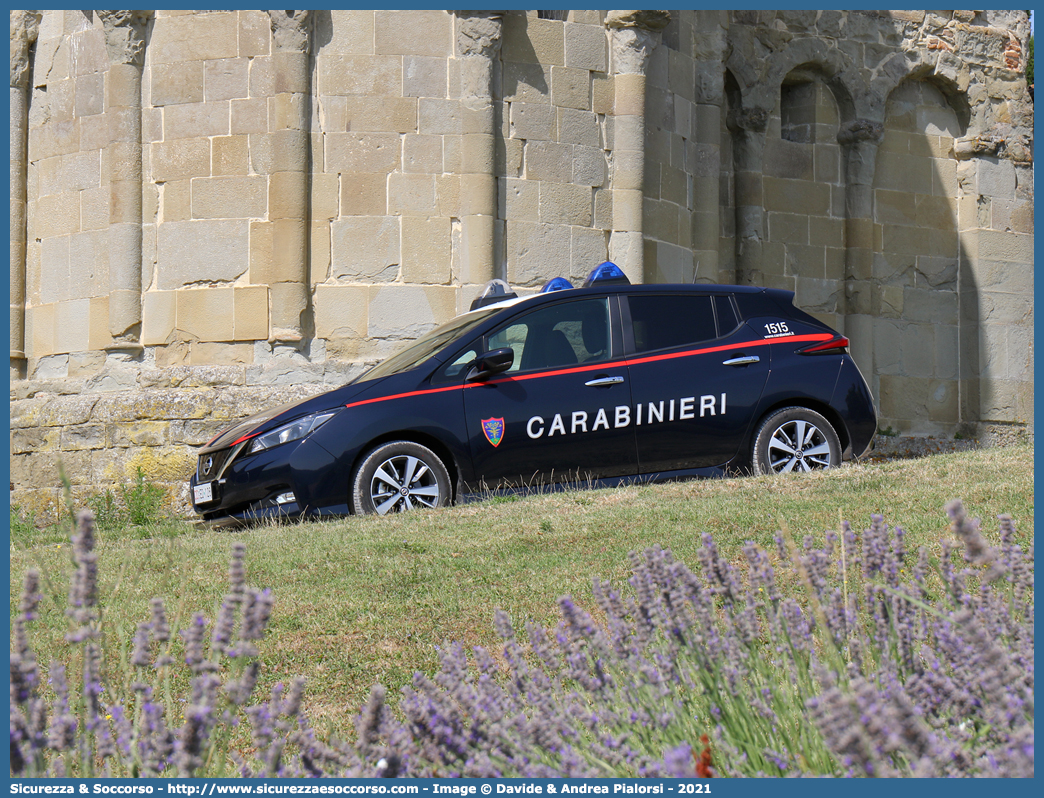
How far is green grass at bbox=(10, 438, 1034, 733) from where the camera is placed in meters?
4.96

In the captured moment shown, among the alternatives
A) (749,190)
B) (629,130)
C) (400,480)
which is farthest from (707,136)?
(400,480)

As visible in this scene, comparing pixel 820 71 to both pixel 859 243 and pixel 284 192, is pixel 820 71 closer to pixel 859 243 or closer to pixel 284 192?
pixel 859 243

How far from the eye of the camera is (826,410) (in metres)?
9.22

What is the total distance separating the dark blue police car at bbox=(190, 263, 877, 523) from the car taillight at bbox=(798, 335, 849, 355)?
15 millimetres

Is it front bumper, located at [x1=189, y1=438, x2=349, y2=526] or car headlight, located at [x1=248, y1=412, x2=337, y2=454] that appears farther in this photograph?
car headlight, located at [x1=248, y1=412, x2=337, y2=454]

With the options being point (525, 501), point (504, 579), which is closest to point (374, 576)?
point (504, 579)

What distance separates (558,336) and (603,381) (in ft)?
1.63

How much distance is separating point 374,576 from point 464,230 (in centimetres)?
663

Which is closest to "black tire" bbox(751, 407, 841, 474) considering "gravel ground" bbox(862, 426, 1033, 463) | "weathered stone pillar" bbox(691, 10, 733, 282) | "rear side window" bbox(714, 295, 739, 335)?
"rear side window" bbox(714, 295, 739, 335)

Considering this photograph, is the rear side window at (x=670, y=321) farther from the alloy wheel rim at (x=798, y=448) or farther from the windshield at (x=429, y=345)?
the windshield at (x=429, y=345)

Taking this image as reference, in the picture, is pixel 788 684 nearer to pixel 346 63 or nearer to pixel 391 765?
pixel 391 765

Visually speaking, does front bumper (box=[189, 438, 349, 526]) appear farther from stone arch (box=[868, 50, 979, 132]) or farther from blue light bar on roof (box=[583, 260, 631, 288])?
stone arch (box=[868, 50, 979, 132])

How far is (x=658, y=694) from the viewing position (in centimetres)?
274

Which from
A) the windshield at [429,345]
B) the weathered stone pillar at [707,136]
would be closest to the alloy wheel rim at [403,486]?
the windshield at [429,345]
